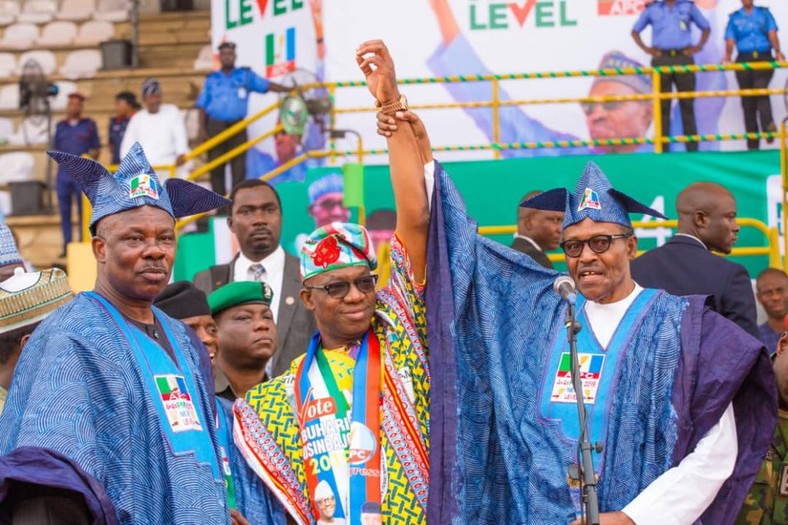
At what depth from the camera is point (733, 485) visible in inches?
Answer: 203

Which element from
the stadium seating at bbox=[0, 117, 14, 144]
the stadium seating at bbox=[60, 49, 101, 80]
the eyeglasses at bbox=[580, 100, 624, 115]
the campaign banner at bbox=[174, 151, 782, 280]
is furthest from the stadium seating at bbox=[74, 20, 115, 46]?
the eyeglasses at bbox=[580, 100, 624, 115]

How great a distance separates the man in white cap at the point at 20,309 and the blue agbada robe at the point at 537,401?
53.9 inches

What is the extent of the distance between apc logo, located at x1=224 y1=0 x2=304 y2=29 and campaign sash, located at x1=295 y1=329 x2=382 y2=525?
10407 millimetres

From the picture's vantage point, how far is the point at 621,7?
13633mm

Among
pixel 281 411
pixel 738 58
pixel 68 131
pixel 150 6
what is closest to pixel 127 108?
pixel 68 131

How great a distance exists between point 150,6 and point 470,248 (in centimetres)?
1523

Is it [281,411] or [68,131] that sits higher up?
[68,131]

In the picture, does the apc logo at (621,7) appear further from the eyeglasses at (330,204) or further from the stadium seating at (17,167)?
the stadium seating at (17,167)

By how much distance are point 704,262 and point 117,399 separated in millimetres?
3339

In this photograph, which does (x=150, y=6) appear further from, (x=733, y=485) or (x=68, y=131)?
(x=733, y=485)

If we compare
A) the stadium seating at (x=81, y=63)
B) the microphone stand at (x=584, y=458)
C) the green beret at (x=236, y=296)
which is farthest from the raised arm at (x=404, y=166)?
the stadium seating at (x=81, y=63)

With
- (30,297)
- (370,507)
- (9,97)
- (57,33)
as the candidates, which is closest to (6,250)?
(30,297)

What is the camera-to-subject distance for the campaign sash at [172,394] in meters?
4.51

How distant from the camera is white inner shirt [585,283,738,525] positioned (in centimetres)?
496
